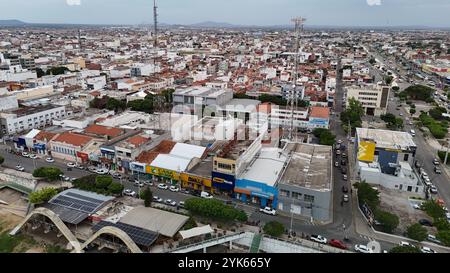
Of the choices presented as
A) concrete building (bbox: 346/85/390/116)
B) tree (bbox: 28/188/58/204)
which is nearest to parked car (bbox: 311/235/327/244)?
tree (bbox: 28/188/58/204)

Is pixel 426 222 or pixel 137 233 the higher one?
pixel 137 233

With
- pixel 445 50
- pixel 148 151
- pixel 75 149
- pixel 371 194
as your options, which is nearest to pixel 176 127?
pixel 148 151

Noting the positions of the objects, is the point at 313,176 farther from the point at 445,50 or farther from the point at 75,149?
the point at 445,50

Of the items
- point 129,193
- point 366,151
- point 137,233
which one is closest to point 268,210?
point 137,233

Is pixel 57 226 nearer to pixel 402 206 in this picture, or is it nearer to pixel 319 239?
pixel 319 239
